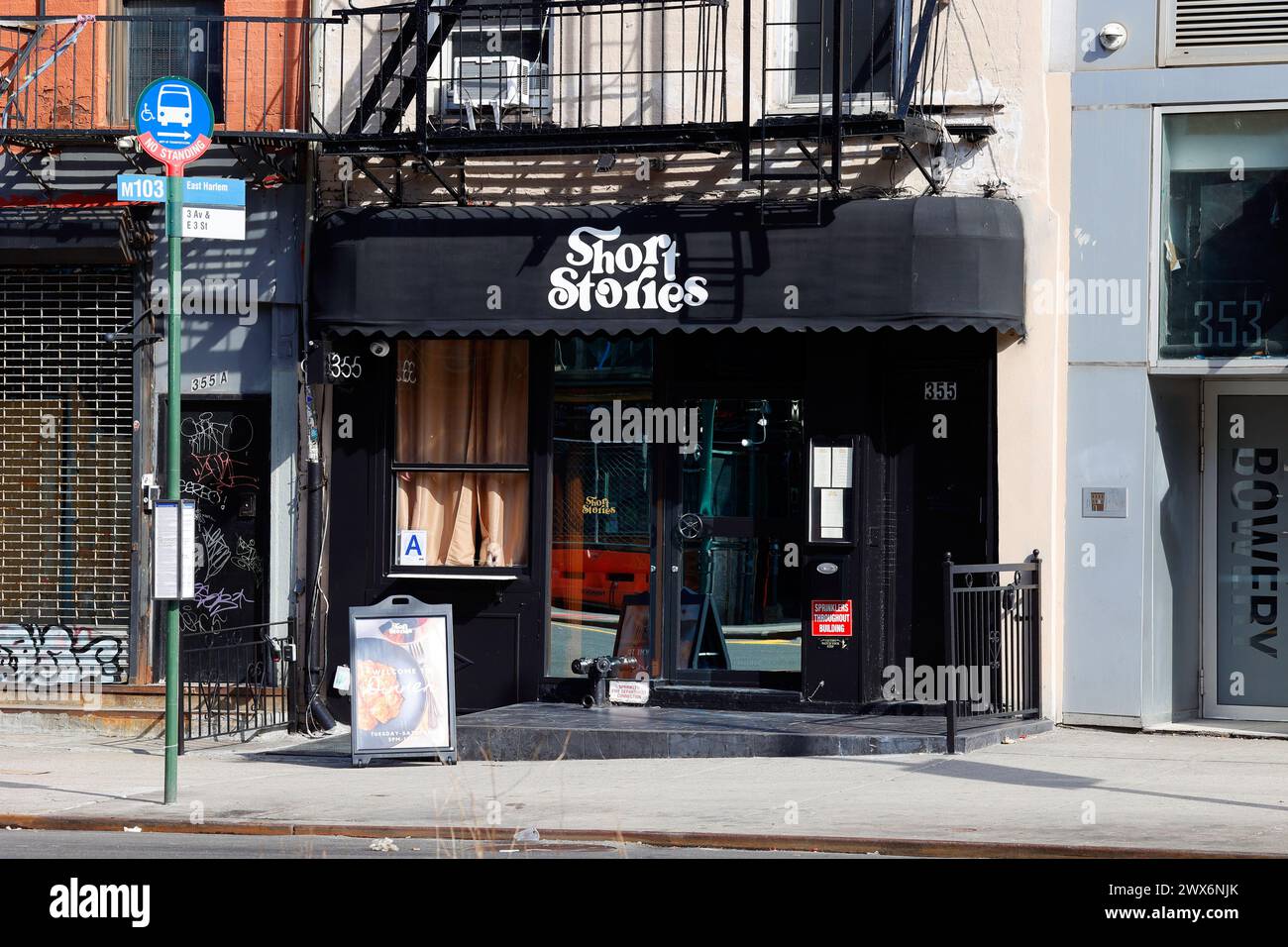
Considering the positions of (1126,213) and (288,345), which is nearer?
(1126,213)

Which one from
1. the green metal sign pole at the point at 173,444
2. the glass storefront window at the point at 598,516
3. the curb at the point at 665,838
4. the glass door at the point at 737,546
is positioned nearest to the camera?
the curb at the point at 665,838

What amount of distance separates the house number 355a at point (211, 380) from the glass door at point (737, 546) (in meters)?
3.90

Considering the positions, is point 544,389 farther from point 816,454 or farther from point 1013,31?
point 1013,31

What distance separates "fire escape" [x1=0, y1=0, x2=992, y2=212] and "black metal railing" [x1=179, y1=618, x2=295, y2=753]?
3.88 meters

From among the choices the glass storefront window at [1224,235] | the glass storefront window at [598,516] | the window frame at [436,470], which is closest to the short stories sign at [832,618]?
the glass storefront window at [598,516]

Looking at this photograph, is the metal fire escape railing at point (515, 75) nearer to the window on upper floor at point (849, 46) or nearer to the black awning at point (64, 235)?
the window on upper floor at point (849, 46)

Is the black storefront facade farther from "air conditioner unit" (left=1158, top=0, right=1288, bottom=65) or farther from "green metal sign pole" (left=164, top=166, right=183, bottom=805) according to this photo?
"green metal sign pole" (left=164, top=166, right=183, bottom=805)

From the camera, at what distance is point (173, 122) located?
35.7 ft

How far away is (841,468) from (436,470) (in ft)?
11.3

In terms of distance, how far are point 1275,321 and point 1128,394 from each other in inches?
46.8

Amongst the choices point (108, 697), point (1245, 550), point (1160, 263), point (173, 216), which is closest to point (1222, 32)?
point (1160, 263)

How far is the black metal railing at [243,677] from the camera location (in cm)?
1411

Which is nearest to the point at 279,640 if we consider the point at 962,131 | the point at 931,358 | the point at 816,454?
the point at 816,454

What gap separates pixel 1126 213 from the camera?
13195mm
